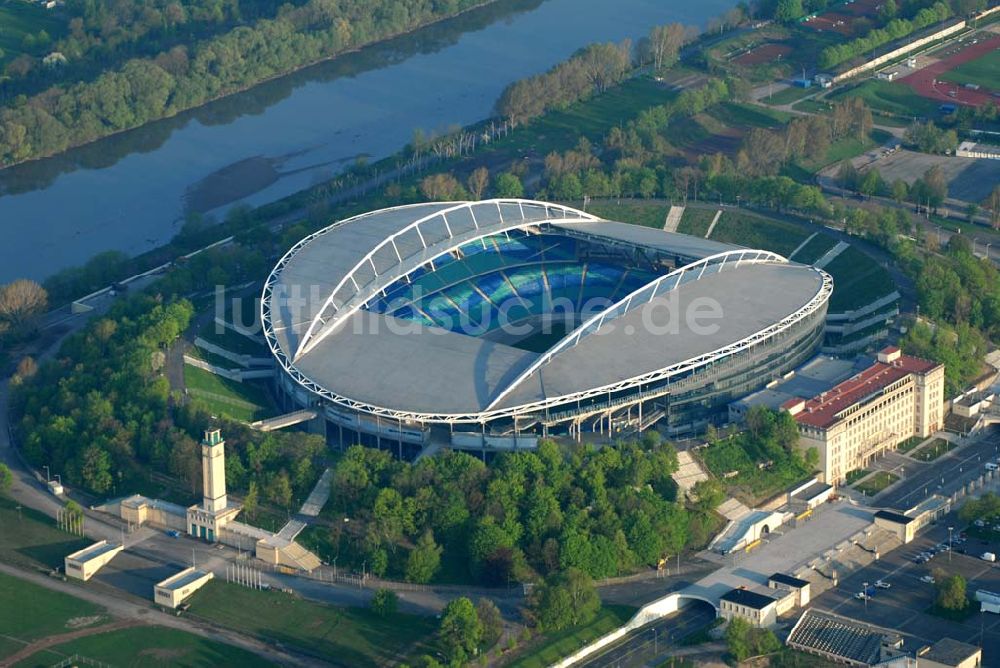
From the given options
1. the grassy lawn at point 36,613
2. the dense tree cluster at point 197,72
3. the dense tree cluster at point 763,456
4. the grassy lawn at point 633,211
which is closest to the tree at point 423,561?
the grassy lawn at point 36,613

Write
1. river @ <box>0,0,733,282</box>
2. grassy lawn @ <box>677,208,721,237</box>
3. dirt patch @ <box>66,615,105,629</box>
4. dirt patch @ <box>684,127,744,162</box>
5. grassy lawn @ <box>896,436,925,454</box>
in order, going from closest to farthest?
1. dirt patch @ <box>66,615,105,629</box>
2. grassy lawn @ <box>896,436,925,454</box>
3. grassy lawn @ <box>677,208,721,237</box>
4. river @ <box>0,0,733,282</box>
5. dirt patch @ <box>684,127,744,162</box>

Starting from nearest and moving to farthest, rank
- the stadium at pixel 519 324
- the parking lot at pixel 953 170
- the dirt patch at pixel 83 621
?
the dirt patch at pixel 83 621 → the stadium at pixel 519 324 → the parking lot at pixel 953 170

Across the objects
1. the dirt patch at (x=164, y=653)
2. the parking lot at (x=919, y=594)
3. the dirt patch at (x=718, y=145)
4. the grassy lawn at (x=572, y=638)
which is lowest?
the parking lot at (x=919, y=594)

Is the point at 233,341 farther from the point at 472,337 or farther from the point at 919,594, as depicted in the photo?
the point at 919,594

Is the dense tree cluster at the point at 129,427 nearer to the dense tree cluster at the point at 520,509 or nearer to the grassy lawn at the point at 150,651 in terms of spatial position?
the dense tree cluster at the point at 520,509

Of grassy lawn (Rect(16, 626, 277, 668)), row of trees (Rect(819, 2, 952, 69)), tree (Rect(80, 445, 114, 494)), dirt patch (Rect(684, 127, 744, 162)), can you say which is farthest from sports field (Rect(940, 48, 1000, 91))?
grassy lawn (Rect(16, 626, 277, 668))

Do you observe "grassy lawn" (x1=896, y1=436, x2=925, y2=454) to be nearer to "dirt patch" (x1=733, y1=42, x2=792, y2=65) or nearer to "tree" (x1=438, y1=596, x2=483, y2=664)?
"tree" (x1=438, y1=596, x2=483, y2=664)

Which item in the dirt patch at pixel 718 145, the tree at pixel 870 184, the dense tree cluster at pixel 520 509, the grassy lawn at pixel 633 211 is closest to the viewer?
the dense tree cluster at pixel 520 509
